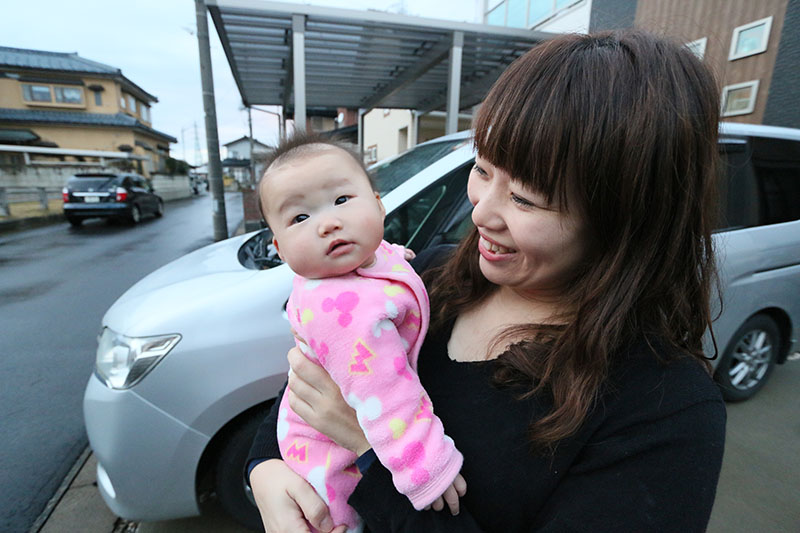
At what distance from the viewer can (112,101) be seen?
30328 mm

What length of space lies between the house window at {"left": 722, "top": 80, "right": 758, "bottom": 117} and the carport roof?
3119 millimetres

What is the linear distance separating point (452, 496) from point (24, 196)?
1872 centimetres

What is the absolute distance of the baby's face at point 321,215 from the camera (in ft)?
3.12

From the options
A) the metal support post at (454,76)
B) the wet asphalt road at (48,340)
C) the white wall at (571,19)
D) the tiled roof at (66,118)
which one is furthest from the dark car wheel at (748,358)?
the tiled roof at (66,118)

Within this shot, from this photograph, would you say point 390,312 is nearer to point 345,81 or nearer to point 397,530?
point 397,530

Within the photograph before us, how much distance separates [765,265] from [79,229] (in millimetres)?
15251

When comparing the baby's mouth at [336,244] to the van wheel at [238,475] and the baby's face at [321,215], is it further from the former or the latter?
the van wheel at [238,475]

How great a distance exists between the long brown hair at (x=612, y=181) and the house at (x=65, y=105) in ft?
106

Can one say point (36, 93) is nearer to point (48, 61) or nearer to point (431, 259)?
point (48, 61)

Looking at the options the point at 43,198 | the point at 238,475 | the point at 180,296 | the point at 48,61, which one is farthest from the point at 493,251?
the point at 48,61

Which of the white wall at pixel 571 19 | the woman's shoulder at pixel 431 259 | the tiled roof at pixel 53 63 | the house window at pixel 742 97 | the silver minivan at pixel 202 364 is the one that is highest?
the tiled roof at pixel 53 63

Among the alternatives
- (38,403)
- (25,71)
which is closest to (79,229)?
(38,403)

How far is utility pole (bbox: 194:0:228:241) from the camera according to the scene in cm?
673

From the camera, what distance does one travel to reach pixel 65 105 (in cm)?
2955
